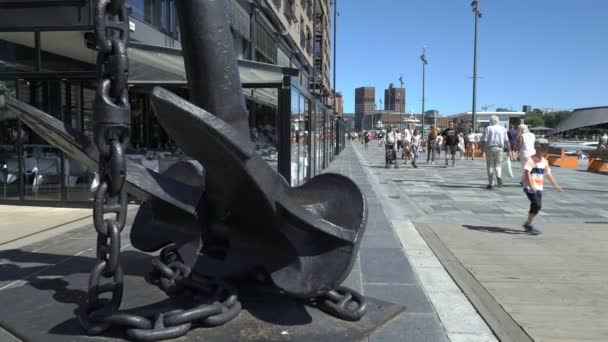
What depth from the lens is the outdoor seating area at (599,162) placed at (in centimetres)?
1872

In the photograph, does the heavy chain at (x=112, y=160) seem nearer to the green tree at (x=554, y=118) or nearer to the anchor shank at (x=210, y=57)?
the anchor shank at (x=210, y=57)

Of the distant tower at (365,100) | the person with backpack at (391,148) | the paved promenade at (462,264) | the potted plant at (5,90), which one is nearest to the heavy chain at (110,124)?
the paved promenade at (462,264)

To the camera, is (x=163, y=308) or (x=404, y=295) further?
(x=404, y=295)

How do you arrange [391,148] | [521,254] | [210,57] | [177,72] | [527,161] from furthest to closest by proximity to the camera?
1. [391,148]
2. [177,72]
3. [527,161]
4. [521,254]
5. [210,57]

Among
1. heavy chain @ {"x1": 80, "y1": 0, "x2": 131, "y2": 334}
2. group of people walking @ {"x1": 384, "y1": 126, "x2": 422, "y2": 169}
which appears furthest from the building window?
heavy chain @ {"x1": 80, "y1": 0, "x2": 131, "y2": 334}

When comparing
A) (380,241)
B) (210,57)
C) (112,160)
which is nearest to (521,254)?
(380,241)

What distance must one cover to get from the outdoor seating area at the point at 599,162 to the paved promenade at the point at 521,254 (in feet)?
25.0

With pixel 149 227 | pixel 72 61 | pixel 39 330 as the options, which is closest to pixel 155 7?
pixel 72 61

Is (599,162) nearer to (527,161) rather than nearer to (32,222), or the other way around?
(527,161)

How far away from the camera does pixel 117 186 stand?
272 centimetres

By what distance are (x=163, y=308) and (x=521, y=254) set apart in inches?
168

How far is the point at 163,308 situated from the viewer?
11.7 feet

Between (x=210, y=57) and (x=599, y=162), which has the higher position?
(x=210, y=57)

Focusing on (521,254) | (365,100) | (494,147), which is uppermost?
(365,100)
